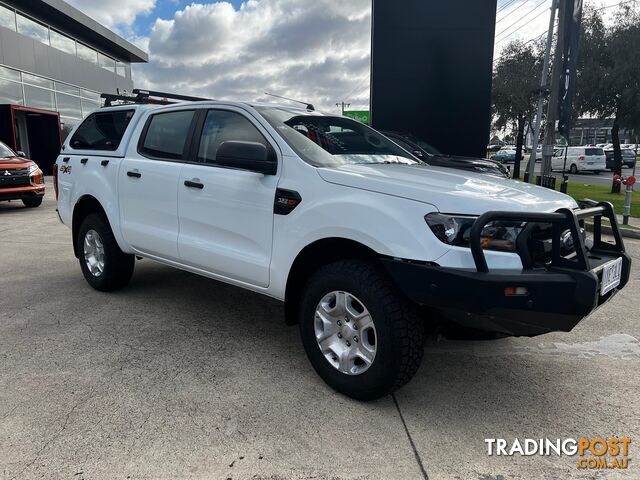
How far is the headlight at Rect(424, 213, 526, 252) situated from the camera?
101 inches

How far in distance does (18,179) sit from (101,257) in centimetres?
793

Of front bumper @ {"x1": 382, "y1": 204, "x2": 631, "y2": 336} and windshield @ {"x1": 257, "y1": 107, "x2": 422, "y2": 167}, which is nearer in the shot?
front bumper @ {"x1": 382, "y1": 204, "x2": 631, "y2": 336}

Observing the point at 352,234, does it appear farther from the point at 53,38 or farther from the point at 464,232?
the point at 53,38

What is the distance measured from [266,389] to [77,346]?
1.56 m

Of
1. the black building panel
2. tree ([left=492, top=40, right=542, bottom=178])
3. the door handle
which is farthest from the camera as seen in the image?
tree ([left=492, top=40, right=542, bottom=178])

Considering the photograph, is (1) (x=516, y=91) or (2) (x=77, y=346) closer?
(2) (x=77, y=346)

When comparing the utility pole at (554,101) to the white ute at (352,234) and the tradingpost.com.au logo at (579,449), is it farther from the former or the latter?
the tradingpost.com.au logo at (579,449)

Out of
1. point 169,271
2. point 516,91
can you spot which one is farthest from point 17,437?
point 516,91

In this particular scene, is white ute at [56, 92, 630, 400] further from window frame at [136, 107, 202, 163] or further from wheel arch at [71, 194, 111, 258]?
wheel arch at [71, 194, 111, 258]

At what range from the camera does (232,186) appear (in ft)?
11.4

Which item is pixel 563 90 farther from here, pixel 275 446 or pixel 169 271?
pixel 275 446

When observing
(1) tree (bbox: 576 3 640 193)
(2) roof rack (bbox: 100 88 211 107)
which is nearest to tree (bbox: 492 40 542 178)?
(1) tree (bbox: 576 3 640 193)

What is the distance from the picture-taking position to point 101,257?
4.88 metres

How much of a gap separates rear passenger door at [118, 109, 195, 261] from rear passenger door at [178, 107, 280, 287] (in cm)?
13
